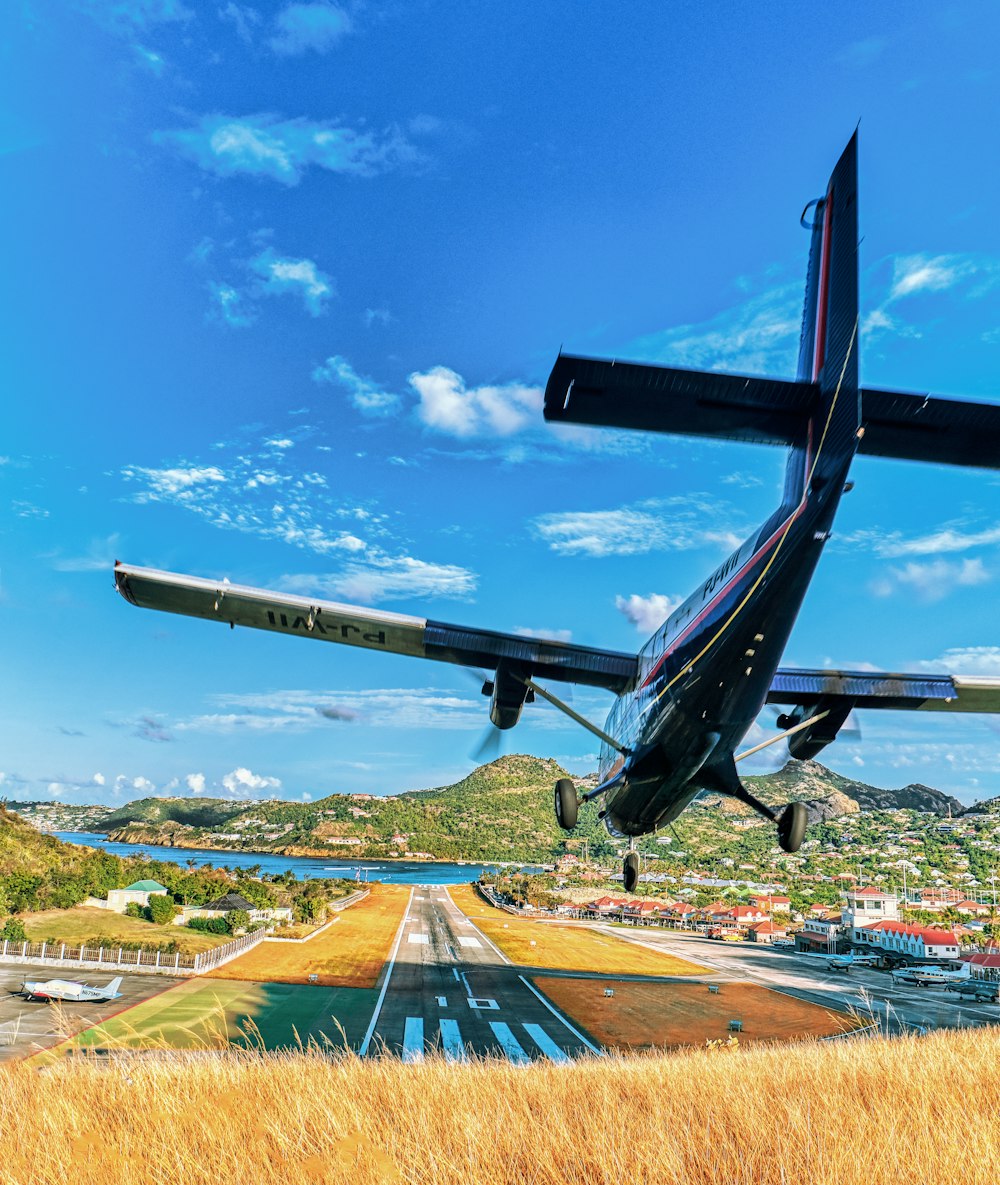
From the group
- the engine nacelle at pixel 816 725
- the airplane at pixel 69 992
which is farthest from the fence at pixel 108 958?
the engine nacelle at pixel 816 725

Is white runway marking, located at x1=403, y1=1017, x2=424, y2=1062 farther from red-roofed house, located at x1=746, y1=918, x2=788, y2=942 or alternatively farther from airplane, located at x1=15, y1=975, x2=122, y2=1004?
red-roofed house, located at x1=746, y1=918, x2=788, y2=942

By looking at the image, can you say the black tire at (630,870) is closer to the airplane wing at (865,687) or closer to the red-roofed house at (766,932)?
the airplane wing at (865,687)

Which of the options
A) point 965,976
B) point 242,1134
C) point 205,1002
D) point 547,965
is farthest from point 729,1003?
point 242,1134

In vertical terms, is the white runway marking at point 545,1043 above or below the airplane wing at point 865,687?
below

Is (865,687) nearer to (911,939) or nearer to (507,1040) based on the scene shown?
(507,1040)

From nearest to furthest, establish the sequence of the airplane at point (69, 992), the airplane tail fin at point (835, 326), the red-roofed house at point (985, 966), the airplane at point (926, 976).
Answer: the airplane tail fin at point (835, 326), the airplane at point (69, 992), the airplane at point (926, 976), the red-roofed house at point (985, 966)

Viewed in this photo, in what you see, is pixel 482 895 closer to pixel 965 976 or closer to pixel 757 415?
pixel 965 976

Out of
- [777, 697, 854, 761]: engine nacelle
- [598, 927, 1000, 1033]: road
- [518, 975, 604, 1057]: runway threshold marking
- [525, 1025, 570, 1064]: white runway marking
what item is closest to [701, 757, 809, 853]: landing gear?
[777, 697, 854, 761]: engine nacelle
